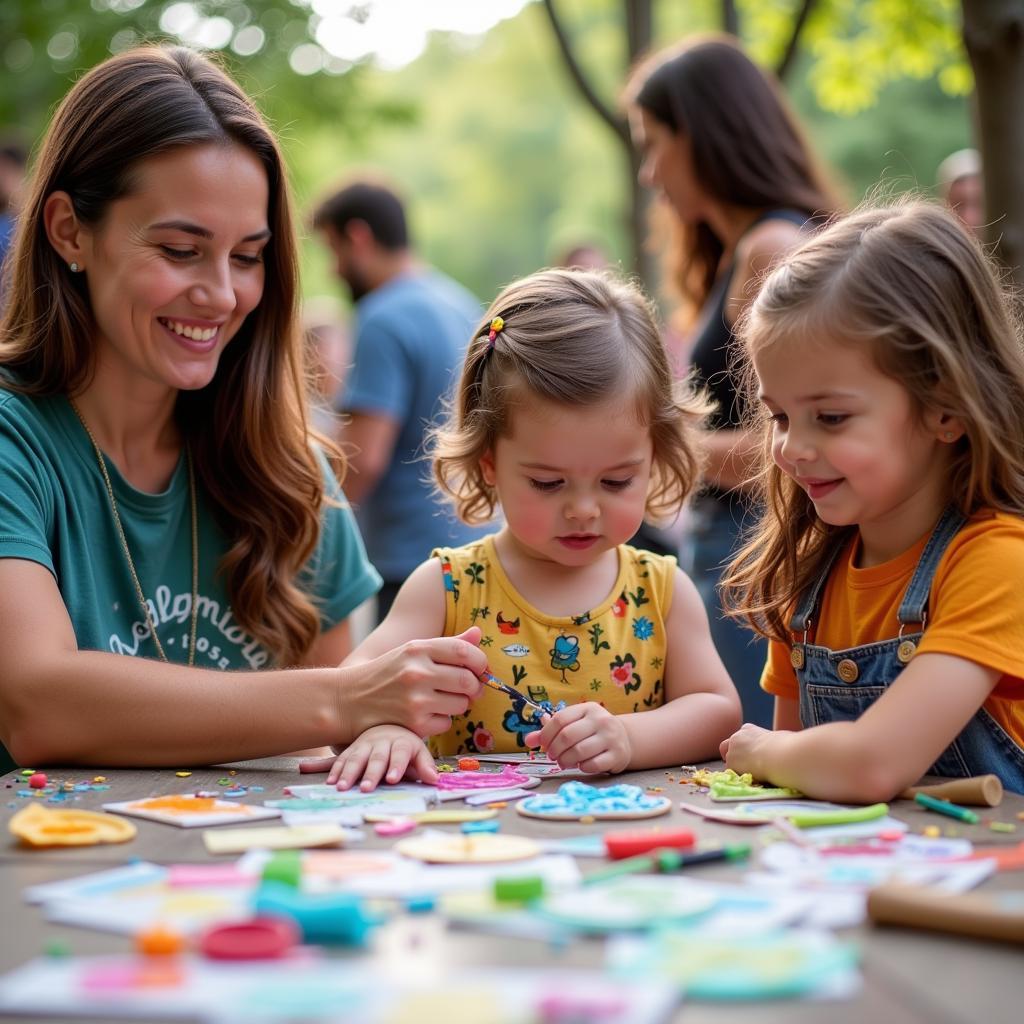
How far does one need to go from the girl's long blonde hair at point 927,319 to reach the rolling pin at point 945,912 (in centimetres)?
90

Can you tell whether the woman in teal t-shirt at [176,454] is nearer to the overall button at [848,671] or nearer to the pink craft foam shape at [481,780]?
the pink craft foam shape at [481,780]

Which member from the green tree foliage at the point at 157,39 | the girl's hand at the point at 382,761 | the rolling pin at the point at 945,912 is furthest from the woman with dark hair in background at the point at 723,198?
the green tree foliage at the point at 157,39

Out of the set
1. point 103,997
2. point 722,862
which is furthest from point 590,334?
point 103,997

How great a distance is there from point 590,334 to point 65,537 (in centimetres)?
96

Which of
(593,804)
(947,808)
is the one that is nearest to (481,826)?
(593,804)

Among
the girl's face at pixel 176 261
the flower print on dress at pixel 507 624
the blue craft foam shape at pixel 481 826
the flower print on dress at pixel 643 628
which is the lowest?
the blue craft foam shape at pixel 481 826

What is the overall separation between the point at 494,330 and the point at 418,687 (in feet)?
2.36

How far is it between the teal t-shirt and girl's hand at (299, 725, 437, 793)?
23.4 inches

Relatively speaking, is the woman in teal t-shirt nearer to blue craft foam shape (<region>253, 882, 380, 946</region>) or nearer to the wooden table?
the wooden table

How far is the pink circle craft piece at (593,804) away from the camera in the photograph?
1.67 metres

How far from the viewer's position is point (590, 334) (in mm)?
2389

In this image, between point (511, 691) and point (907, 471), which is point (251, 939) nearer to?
point (511, 691)

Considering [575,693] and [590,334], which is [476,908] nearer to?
[575,693]

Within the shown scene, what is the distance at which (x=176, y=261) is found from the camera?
2424mm
